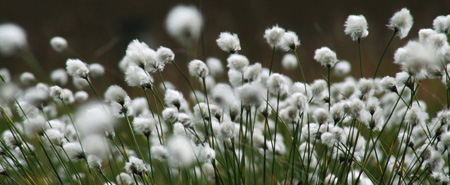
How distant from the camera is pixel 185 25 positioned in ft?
3.99

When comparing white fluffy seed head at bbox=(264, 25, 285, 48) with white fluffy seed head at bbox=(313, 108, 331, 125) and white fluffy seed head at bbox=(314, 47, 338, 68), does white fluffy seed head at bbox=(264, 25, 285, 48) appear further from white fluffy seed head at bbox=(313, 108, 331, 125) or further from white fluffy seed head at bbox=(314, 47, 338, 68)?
white fluffy seed head at bbox=(313, 108, 331, 125)

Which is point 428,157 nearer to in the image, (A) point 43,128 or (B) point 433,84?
(A) point 43,128

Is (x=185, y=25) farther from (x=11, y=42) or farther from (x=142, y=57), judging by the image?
(x=11, y=42)

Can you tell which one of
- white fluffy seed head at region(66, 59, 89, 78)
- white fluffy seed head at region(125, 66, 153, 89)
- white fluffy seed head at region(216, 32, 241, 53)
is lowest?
white fluffy seed head at region(125, 66, 153, 89)

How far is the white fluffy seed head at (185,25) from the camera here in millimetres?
1216

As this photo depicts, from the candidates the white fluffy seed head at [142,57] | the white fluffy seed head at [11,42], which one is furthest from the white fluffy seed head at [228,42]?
the white fluffy seed head at [11,42]

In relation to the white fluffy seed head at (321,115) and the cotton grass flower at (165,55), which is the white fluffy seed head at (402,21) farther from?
the cotton grass flower at (165,55)

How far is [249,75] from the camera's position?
114 centimetres

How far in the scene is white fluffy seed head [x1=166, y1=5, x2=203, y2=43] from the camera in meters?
1.22

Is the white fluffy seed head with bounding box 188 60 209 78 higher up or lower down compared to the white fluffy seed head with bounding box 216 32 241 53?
lower down

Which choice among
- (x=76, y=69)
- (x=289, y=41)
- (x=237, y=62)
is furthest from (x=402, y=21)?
(x=76, y=69)

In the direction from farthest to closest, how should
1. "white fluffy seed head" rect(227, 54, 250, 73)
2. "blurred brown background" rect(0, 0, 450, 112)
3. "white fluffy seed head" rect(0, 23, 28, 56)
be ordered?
"blurred brown background" rect(0, 0, 450, 112)
"white fluffy seed head" rect(0, 23, 28, 56)
"white fluffy seed head" rect(227, 54, 250, 73)

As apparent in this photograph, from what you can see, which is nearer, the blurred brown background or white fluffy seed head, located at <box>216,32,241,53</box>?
white fluffy seed head, located at <box>216,32,241,53</box>

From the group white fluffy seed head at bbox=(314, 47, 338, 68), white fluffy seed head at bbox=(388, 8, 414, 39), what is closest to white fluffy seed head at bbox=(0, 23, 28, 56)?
white fluffy seed head at bbox=(314, 47, 338, 68)
